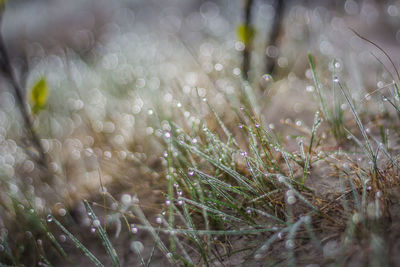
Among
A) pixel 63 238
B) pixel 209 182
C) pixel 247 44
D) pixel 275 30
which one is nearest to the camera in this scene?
pixel 209 182

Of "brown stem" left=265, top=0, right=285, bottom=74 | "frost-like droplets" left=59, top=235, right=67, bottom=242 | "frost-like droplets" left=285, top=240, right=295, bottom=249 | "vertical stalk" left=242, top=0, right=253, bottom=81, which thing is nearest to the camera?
"frost-like droplets" left=285, top=240, right=295, bottom=249

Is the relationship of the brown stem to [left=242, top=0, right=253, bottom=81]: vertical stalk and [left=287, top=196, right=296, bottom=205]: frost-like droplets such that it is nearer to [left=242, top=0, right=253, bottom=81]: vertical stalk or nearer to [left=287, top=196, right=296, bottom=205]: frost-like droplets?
[left=242, top=0, right=253, bottom=81]: vertical stalk

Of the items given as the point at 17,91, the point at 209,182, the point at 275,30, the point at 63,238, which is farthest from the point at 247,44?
the point at 63,238

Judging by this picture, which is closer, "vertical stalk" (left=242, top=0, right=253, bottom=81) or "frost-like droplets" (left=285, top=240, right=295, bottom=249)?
"frost-like droplets" (left=285, top=240, right=295, bottom=249)

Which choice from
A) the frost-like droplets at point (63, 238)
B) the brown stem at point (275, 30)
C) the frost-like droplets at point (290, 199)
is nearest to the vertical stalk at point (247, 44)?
the brown stem at point (275, 30)

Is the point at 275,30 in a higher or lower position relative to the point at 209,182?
higher

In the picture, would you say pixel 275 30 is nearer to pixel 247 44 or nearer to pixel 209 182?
pixel 247 44

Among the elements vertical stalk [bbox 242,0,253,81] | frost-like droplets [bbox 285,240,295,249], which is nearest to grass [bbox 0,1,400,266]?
frost-like droplets [bbox 285,240,295,249]

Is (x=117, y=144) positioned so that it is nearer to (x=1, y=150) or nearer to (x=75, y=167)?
(x=75, y=167)
